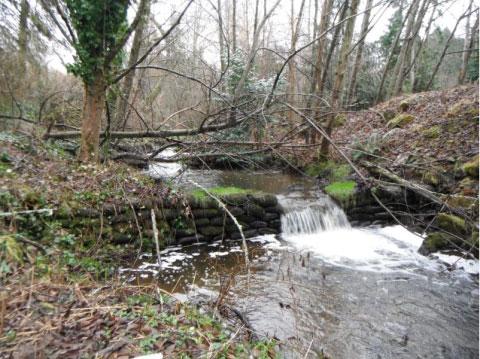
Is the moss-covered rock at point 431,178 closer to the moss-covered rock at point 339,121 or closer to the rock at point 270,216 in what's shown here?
the rock at point 270,216

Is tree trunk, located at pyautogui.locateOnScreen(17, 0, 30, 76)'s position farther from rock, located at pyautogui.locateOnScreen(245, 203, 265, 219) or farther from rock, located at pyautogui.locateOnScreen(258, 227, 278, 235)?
rock, located at pyautogui.locateOnScreen(258, 227, 278, 235)

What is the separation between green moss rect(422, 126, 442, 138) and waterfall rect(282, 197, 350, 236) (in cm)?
387

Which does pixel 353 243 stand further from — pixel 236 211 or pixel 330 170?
pixel 330 170

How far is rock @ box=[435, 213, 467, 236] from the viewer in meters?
6.17

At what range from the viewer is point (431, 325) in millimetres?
4223

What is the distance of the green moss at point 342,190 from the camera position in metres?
8.39

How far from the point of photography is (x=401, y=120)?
11625 mm

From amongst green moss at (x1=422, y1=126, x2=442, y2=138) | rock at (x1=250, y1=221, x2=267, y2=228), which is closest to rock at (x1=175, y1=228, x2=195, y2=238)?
rock at (x1=250, y1=221, x2=267, y2=228)

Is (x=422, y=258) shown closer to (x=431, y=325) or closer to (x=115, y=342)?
(x=431, y=325)

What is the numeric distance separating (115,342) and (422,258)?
5.97 meters

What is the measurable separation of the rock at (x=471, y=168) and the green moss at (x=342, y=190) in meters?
2.52

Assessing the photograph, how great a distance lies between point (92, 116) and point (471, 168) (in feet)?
26.9

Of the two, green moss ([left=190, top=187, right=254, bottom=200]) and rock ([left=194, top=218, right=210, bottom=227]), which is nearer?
rock ([left=194, top=218, right=210, bottom=227])

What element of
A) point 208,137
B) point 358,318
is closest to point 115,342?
point 358,318
